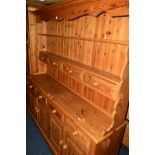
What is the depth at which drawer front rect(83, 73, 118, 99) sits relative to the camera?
1.43m

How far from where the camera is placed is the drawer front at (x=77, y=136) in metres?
1.56

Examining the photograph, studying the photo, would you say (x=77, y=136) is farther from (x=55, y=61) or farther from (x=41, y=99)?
(x=55, y=61)

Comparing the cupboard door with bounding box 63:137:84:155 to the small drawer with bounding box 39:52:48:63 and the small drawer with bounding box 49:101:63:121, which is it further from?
the small drawer with bounding box 39:52:48:63

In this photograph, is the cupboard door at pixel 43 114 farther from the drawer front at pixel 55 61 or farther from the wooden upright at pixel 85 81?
the drawer front at pixel 55 61

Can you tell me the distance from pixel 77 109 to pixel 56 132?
1.80 ft

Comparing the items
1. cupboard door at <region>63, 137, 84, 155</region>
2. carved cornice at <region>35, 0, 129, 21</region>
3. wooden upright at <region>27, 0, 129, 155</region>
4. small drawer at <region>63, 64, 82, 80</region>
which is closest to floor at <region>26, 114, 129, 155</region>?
wooden upright at <region>27, 0, 129, 155</region>

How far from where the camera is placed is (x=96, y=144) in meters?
1.42

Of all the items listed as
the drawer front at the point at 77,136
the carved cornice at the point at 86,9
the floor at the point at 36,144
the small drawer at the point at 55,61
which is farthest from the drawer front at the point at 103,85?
the floor at the point at 36,144

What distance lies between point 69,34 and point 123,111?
1397 mm

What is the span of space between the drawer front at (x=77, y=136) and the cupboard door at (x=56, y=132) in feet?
0.77

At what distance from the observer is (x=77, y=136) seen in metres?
1.70

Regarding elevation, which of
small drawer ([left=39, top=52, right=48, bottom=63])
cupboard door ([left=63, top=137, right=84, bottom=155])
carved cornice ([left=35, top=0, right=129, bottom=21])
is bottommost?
cupboard door ([left=63, top=137, right=84, bottom=155])
